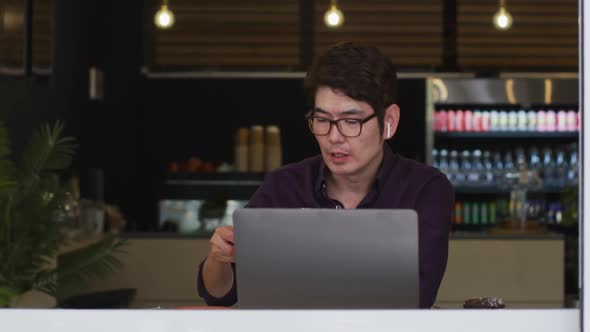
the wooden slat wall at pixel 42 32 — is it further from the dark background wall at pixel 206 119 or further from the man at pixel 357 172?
the man at pixel 357 172

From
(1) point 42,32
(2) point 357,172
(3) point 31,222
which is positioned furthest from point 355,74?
(1) point 42,32

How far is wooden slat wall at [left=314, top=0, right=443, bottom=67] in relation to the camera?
731 centimetres

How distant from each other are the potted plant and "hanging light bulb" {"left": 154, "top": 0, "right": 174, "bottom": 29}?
3.13 m

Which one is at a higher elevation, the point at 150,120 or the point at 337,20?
the point at 337,20

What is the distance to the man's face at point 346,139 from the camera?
2074 millimetres

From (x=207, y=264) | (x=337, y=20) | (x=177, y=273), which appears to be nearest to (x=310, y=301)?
(x=207, y=264)

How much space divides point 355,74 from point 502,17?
17.1 ft

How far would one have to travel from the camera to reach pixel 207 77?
7543 millimetres

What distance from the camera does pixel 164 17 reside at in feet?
23.2

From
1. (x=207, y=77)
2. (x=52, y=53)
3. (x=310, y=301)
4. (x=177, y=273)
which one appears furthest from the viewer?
(x=207, y=77)

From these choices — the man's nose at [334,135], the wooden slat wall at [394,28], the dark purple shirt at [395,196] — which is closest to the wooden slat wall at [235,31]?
the wooden slat wall at [394,28]
